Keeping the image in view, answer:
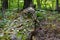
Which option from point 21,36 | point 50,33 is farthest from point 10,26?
point 50,33

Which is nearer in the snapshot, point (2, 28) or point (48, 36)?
point (2, 28)

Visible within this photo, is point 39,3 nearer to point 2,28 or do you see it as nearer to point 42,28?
point 42,28

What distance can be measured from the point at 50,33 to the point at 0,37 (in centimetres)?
388

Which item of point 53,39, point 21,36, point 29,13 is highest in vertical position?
point 29,13

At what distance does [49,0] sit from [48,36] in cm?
917

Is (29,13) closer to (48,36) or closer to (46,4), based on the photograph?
(48,36)

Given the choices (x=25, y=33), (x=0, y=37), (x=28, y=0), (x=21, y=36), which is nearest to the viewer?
(x=0, y=37)

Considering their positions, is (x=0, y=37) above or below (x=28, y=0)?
below

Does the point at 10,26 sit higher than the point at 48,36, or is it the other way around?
the point at 10,26

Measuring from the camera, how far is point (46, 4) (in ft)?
52.0

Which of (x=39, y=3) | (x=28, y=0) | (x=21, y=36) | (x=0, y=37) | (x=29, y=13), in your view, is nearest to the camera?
(x=0, y=37)

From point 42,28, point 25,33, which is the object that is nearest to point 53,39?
point 42,28

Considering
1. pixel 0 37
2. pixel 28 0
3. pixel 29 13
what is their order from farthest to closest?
pixel 28 0 → pixel 29 13 → pixel 0 37

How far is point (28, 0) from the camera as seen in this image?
939cm
